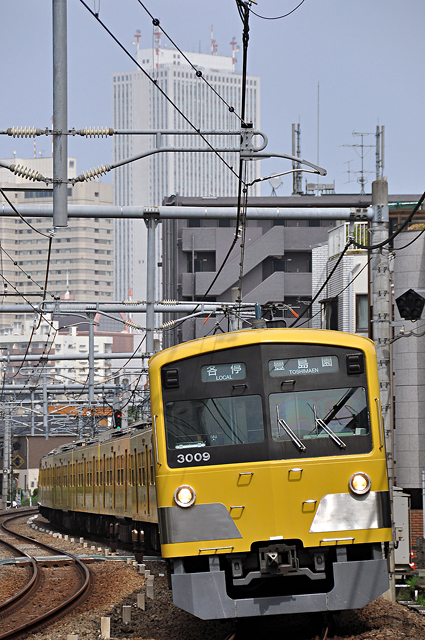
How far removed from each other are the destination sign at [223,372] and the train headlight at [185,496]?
1.03m

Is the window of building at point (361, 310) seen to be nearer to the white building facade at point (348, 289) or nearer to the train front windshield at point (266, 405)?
the white building facade at point (348, 289)

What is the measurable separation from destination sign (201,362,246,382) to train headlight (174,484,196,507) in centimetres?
103

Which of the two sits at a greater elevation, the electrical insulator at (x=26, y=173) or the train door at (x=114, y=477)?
the electrical insulator at (x=26, y=173)

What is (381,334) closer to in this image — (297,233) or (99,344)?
(297,233)

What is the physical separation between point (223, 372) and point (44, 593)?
619 cm

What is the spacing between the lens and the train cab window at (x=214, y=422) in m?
8.58

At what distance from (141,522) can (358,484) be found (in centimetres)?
992

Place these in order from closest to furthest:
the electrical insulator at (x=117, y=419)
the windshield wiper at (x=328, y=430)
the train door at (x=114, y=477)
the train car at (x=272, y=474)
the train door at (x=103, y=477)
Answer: the train car at (x=272, y=474)
the windshield wiper at (x=328, y=430)
the train door at (x=114, y=477)
the train door at (x=103, y=477)
the electrical insulator at (x=117, y=419)

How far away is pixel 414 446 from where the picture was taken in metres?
22.4

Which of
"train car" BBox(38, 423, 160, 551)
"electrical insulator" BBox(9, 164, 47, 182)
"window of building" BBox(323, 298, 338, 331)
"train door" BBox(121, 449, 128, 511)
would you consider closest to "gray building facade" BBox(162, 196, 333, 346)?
"train car" BBox(38, 423, 160, 551)

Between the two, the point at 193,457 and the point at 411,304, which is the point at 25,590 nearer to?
the point at 193,457

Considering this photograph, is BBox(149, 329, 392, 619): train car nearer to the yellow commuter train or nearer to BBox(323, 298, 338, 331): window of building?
the yellow commuter train

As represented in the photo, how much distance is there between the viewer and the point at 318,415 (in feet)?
28.2

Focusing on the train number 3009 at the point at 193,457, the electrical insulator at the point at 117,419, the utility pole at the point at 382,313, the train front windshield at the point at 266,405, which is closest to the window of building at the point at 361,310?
the electrical insulator at the point at 117,419
